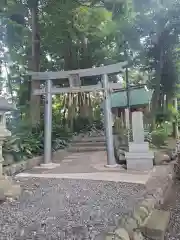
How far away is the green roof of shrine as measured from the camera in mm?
13531

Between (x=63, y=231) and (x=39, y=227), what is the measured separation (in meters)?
0.31

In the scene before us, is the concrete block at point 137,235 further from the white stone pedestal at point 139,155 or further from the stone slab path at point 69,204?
the white stone pedestal at point 139,155

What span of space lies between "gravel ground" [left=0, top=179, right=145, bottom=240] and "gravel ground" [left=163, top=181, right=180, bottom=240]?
0.60 metres

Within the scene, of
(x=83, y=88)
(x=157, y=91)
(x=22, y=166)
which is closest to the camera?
(x=22, y=166)

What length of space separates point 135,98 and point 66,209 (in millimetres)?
11117

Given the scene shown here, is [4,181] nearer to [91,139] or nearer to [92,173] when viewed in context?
[92,173]

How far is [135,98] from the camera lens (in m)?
13.7

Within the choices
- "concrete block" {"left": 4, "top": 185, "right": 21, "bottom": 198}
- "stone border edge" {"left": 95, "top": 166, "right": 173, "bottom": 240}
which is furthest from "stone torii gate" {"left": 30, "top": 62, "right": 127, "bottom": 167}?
"concrete block" {"left": 4, "top": 185, "right": 21, "bottom": 198}

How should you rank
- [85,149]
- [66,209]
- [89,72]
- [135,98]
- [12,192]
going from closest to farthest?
[66,209] < [12,192] < [89,72] < [85,149] < [135,98]

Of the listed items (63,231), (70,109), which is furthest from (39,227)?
(70,109)

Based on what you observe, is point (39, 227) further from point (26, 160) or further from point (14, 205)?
point (26, 160)

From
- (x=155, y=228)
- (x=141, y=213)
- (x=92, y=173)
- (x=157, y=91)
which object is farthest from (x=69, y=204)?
(x=157, y=91)

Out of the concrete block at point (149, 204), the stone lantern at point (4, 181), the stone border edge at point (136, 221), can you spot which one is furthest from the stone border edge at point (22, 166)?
the concrete block at point (149, 204)

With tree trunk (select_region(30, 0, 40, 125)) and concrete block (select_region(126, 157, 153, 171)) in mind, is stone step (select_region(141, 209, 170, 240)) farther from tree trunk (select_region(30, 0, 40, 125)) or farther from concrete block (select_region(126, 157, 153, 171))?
tree trunk (select_region(30, 0, 40, 125))
